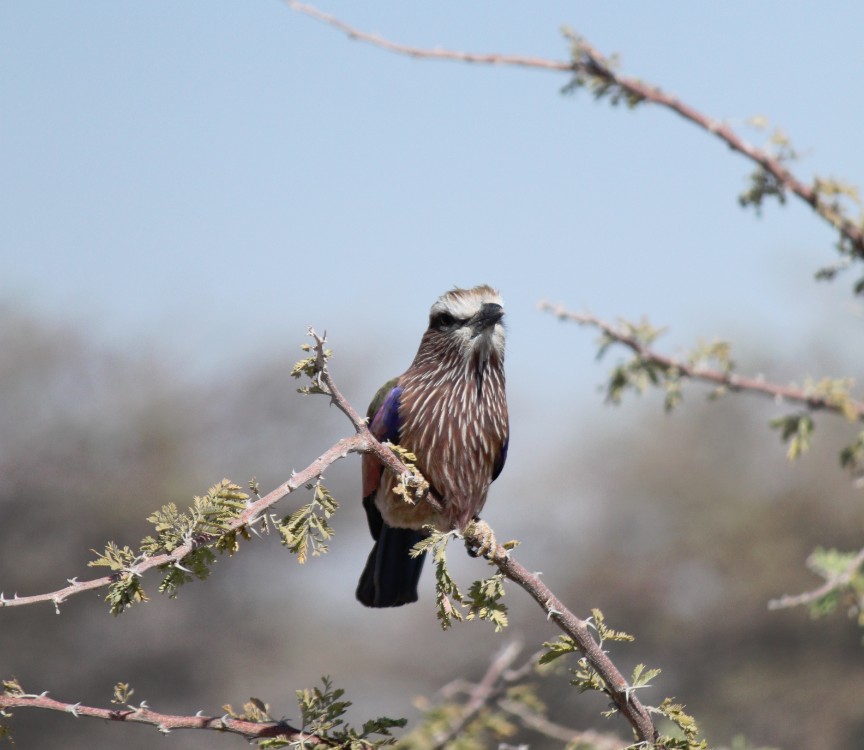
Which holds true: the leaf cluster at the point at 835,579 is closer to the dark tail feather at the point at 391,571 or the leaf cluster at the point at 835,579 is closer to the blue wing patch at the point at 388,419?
the blue wing patch at the point at 388,419

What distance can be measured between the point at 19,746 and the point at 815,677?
11.0 metres

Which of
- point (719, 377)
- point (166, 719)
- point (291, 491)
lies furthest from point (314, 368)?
point (719, 377)

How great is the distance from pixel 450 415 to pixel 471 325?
0.40 m

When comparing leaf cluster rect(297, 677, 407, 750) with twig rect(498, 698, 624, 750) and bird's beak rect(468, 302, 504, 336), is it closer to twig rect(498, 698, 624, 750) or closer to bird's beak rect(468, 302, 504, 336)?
twig rect(498, 698, 624, 750)

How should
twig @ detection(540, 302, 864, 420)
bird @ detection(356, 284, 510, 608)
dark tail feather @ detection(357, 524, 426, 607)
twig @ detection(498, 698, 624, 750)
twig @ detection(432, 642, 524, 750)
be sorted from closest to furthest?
twig @ detection(432, 642, 524, 750), twig @ detection(498, 698, 624, 750), twig @ detection(540, 302, 864, 420), bird @ detection(356, 284, 510, 608), dark tail feather @ detection(357, 524, 426, 607)

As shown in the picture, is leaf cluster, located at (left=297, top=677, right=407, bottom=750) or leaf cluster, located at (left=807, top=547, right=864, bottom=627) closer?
leaf cluster, located at (left=807, top=547, right=864, bottom=627)

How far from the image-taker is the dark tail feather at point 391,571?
528cm

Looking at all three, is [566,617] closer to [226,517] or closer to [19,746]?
[226,517]

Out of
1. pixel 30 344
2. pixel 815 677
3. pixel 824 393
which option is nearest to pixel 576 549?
pixel 815 677

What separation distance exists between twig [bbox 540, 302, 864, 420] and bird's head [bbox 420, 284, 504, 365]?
2.72 ft

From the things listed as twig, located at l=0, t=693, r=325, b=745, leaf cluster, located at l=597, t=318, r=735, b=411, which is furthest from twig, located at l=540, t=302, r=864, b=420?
twig, located at l=0, t=693, r=325, b=745

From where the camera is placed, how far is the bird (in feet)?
15.4

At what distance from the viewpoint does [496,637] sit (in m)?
15.5

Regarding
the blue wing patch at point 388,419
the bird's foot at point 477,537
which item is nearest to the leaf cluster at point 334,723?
the bird's foot at point 477,537
